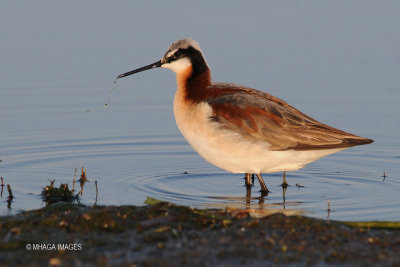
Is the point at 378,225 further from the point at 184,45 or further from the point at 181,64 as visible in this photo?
the point at 184,45

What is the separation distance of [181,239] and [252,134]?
3.29 m

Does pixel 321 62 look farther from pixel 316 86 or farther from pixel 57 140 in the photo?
pixel 57 140

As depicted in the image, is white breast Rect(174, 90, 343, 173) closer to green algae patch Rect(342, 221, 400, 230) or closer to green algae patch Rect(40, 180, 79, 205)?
green algae patch Rect(40, 180, 79, 205)

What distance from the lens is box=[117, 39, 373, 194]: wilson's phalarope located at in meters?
9.96

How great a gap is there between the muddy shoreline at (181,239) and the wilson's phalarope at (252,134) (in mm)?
1857

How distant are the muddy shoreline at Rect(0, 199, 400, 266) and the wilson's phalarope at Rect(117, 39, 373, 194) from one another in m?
1.86

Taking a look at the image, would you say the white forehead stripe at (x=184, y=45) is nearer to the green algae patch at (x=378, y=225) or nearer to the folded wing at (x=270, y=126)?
the folded wing at (x=270, y=126)

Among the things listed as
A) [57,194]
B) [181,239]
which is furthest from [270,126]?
[181,239]

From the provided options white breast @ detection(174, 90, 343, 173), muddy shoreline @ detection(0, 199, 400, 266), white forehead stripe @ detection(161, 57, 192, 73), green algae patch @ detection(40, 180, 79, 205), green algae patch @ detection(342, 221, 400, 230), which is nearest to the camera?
muddy shoreline @ detection(0, 199, 400, 266)

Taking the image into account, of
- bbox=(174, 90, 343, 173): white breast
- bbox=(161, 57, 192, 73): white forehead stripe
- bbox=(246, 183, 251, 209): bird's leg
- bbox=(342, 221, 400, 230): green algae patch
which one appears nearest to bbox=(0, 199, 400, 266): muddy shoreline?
bbox=(342, 221, 400, 230): green algae patch

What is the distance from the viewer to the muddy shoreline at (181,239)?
6.45m

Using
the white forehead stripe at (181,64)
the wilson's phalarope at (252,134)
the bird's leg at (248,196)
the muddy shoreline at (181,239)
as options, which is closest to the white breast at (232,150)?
the wilson's phalarope at (252,134)

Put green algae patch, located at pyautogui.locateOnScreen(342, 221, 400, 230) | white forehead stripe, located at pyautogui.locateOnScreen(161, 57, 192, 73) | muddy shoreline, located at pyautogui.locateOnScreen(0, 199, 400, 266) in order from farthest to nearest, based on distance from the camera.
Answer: white forehead stripe, located at pyautogui.locateOnScreen(161, 57, 192, 73)
green algae patch, located at pyautogui.locateOnScreen(342, 221, 400, 230)
muddy shoreline, located at pyautogui.locateOnScreen(0, 199, 400, 266)

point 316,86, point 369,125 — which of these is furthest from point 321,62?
→ point 369,125
